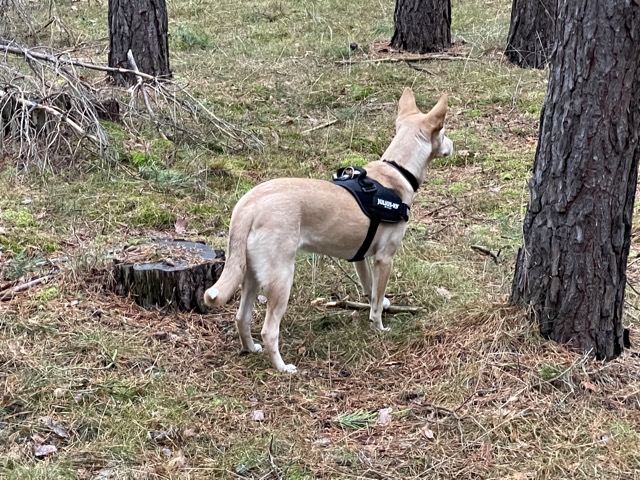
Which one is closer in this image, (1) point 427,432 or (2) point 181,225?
(1) point 427,432

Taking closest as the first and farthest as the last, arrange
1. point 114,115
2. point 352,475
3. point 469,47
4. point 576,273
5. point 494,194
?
point 352,475
point 576,273
point 494,194
point 114,115
point 469,47

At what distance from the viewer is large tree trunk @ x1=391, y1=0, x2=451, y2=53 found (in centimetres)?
1230

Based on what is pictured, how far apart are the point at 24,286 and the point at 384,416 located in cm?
272

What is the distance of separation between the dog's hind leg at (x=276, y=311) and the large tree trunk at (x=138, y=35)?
591 cm

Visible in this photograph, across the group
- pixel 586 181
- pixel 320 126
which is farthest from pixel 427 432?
pixel 320 126

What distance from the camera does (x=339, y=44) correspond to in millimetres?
12750

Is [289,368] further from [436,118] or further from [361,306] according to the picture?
[436,118]

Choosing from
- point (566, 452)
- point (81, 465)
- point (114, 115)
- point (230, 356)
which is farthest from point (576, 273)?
point (114, 115)

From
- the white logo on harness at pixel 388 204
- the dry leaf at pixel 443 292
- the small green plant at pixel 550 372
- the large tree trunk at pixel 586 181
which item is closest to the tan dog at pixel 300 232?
the white logo on harness at pixel 388 204

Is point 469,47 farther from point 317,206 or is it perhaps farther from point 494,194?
point 317,206

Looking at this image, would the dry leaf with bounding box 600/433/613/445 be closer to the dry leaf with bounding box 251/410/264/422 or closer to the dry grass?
the dry grass

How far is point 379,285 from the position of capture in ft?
16.7

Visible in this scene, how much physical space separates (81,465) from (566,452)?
2.32 meters

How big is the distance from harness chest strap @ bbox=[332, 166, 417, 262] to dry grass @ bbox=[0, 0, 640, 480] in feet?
2.31
